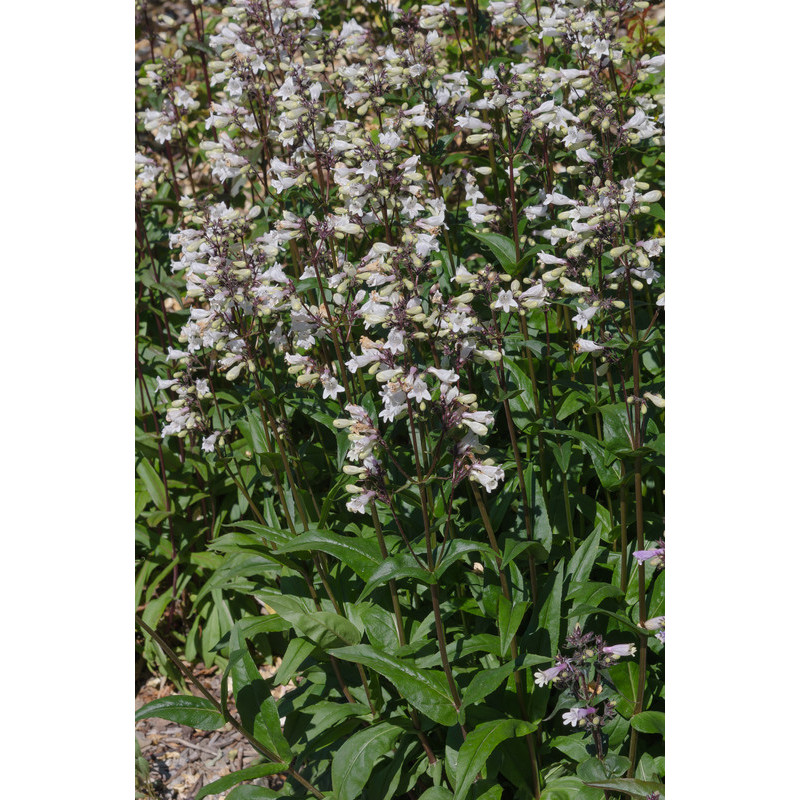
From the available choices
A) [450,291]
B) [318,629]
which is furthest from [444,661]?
[450,291]

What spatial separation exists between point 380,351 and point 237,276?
4.24ft

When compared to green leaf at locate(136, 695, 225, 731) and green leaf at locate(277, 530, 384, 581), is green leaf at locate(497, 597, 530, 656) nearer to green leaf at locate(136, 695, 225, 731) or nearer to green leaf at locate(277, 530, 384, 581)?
green leaf at locate(277, 530, 384, 581)

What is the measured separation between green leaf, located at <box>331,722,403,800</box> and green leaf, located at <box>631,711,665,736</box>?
117 centimetres

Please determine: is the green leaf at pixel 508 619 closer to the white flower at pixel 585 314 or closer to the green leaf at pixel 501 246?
the white flower at pixel 585 314

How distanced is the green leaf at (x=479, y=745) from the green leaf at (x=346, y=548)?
91cm

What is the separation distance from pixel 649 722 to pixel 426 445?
5.50 ft

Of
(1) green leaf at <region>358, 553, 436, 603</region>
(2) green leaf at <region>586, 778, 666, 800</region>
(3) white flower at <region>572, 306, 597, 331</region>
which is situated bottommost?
(2) green leaf at <region>586, 778, 666, 800</region>

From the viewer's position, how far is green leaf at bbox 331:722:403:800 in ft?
12.9

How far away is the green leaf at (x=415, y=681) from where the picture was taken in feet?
12.3

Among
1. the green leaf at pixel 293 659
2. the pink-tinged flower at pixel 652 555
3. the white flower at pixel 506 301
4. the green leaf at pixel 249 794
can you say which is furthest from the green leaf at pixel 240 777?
the white flower at pixel 506 301

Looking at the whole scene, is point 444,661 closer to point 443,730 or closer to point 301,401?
point 443,730

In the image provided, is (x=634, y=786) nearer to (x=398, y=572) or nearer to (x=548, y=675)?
(x=548, y=675)

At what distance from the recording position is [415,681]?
382cm

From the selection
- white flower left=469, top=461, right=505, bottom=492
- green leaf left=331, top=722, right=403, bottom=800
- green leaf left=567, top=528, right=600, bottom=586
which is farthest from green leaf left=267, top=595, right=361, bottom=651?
white flower left=469, top=461, right=505, bottom=492
